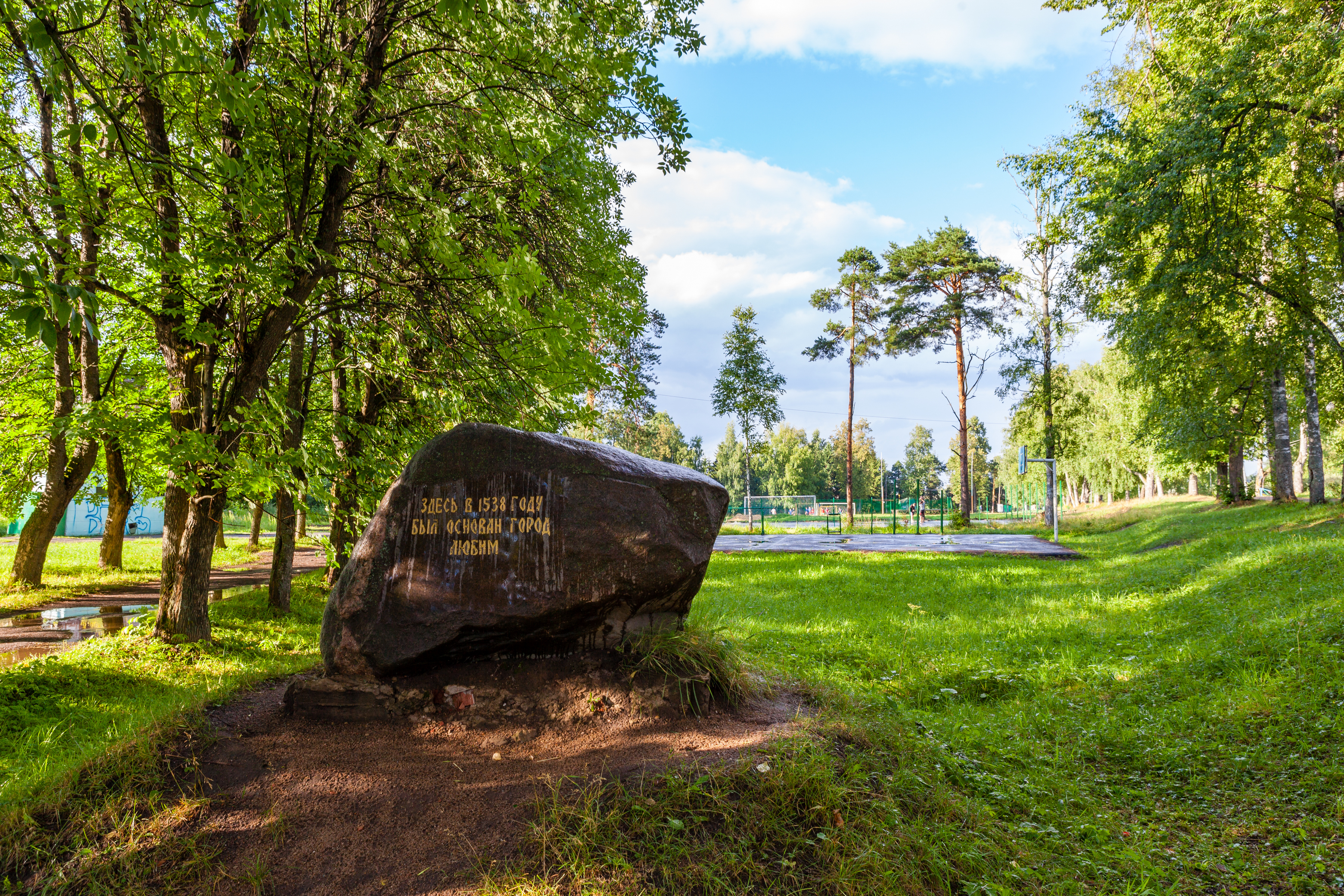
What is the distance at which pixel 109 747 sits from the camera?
13.7 ft

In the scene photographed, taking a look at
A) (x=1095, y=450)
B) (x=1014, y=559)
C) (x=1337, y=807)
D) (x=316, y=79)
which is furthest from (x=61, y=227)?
(x=1095, y=450)

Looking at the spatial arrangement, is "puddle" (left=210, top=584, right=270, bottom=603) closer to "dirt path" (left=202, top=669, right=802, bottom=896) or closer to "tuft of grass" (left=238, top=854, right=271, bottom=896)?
"dirt path" (left=202, top=669, right=802, bottom=896)

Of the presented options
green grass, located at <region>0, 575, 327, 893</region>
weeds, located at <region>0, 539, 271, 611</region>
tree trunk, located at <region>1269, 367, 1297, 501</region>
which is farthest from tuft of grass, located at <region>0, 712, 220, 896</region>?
tree trunk, located at <region>1269, 367, 1297, 501</region>

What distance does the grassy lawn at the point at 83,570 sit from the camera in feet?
36.6

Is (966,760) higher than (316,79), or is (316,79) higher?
(316,79)

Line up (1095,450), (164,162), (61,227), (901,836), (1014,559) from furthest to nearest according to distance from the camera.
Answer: (1095,450), (1014,559), (61,227), (164,162), (901,836)

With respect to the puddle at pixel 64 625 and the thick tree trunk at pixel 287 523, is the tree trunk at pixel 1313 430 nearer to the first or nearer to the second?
the thick tree trunk at pixel 287 523

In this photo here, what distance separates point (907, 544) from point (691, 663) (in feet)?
58.1

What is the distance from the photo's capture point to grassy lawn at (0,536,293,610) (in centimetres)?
1115

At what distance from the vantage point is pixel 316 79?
18.6ft

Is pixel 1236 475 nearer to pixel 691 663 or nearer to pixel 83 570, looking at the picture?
pixel 691 663

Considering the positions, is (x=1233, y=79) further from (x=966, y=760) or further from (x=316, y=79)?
(x=316, y=79)

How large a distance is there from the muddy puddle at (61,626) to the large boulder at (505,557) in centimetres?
446

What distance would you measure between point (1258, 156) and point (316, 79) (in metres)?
15.9
